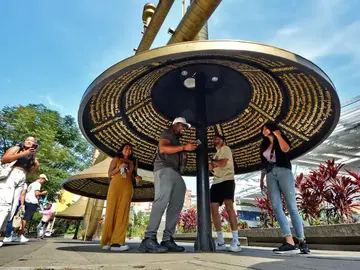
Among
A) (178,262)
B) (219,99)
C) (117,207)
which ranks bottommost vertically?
(178,262)

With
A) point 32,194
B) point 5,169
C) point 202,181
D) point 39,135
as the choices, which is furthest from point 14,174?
point 39,135

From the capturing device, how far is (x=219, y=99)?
13.5 feet

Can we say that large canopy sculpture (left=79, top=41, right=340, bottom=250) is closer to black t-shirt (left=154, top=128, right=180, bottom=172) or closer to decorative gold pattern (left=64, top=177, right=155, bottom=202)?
black t-shirt (left=154, top=128, right=180, bottom=172)

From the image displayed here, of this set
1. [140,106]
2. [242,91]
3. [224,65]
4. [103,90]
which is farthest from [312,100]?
[103,90]

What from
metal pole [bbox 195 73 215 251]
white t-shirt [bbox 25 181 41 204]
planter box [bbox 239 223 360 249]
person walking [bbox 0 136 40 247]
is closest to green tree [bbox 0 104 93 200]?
white t-shirt [bbox 25 181 41 204]

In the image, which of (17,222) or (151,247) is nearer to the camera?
(151,247)

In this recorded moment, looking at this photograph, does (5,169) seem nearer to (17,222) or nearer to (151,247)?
(151,247)

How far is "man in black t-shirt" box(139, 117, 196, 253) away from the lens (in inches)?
132

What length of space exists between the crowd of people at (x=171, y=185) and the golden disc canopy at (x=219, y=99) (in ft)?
1.11

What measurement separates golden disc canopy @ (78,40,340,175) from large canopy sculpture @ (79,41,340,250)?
0.04 feet

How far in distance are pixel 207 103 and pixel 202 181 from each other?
1216 millimetres

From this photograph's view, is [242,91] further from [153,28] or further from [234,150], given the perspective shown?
[153,28]

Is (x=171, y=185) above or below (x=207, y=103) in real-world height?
below

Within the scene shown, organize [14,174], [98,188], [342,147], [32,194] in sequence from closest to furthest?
[14,174]
[98,188]
[32,194]
[342,147]
